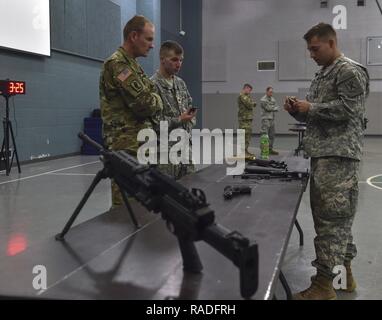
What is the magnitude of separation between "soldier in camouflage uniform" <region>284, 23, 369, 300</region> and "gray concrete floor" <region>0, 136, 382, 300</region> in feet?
1.20

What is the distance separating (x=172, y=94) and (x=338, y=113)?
4.66ft

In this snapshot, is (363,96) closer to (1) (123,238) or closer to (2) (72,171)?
(1) (123,238)

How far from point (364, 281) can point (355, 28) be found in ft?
53.8

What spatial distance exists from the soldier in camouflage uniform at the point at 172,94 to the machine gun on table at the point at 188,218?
1.86m

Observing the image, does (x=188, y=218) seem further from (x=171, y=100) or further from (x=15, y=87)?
(x=15, y=87)

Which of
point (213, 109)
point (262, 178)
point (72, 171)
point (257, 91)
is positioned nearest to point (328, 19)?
point (257, 91)

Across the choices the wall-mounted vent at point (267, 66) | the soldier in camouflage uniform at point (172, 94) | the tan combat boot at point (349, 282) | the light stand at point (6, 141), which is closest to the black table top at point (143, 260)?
the tan combat boot at point (349, 282)

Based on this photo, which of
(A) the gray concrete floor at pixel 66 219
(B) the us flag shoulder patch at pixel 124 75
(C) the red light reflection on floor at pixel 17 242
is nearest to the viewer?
(B) the us flag shoulder patch at pixel 124 75

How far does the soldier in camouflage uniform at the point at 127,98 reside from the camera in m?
2.55

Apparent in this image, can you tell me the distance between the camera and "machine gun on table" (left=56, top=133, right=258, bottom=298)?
1150 millimetres

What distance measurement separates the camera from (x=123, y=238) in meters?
1.70

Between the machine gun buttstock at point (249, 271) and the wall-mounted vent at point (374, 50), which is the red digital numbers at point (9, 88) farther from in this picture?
the wall-mounted vent at point (374, 50)

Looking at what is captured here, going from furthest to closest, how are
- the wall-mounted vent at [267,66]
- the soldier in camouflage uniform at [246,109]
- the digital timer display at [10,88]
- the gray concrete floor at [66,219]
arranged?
the wall-mounted vent at [267,66] < the soldier in camouflage uniform at [246,109] < the digital timer display at [10,88] < the gray concrete floor at [66,219]

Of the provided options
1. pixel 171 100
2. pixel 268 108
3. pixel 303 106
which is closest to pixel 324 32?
pixel 303 106
